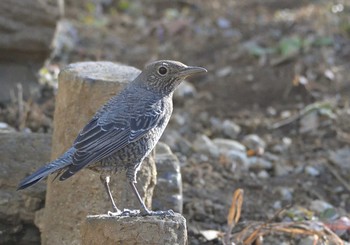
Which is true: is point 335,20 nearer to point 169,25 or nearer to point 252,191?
point 169,25

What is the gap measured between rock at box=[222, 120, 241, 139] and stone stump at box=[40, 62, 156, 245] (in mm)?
3053

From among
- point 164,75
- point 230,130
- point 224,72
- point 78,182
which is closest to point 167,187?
point 78,182

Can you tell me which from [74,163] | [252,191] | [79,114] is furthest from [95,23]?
[74,163]

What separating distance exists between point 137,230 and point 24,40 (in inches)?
173

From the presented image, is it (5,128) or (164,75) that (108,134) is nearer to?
(164,75)

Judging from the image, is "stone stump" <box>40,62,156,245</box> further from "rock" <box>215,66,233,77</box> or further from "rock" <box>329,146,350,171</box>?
"rock" <box>215,66,233,77</box>

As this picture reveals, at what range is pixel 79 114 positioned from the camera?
232 inches

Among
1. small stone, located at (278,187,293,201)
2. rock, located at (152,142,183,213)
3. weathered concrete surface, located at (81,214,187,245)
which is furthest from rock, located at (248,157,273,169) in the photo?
weathered concrete surface, located at (81,214,187,245)

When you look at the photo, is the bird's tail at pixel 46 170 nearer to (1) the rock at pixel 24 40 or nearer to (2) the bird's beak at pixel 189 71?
(2) the bird's beak at pixel 189 71

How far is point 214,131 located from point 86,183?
3.34 metres

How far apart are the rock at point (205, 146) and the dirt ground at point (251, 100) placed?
0.07 ft

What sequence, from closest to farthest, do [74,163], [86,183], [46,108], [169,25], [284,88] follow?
[74,163] → [86,183] → [46,108] → [284,88] → [169,25]

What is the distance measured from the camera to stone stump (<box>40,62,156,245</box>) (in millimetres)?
5824

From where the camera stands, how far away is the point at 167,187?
6434 millimetres
